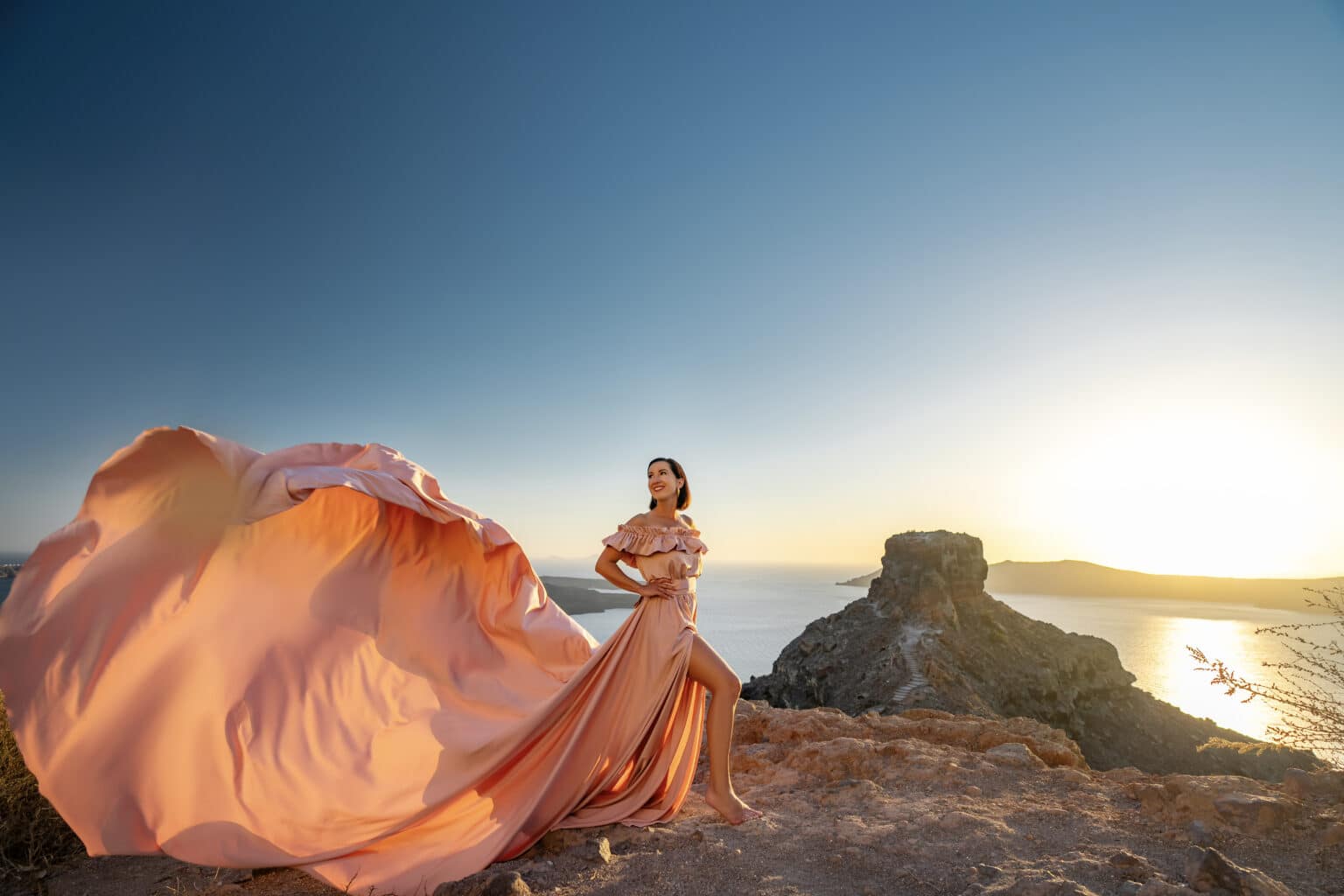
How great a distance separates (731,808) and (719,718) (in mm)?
475

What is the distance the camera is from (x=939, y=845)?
334cm

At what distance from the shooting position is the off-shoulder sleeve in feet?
12.5

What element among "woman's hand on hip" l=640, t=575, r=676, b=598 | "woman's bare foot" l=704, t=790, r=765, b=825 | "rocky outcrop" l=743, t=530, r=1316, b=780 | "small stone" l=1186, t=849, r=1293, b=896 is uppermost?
"woman's hand on hip" l=640, t=575, r=676, b=598

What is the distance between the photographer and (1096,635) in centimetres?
2406

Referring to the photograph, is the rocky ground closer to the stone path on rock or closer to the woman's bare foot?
the woman's bare foot

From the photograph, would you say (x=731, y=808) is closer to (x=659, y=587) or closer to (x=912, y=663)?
(x=659, y=587)

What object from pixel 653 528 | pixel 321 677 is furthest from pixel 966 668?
pixel 321 677

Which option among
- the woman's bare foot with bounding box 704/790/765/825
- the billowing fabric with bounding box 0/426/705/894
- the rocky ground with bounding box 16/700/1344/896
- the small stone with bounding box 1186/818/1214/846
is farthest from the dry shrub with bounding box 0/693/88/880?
the small stone with bounding box 1186/818/1214/846

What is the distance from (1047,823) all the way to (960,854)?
2.43ft

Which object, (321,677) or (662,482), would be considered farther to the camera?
(662,482)

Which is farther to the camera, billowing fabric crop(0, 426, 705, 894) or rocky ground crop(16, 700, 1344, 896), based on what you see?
billowing fabric crop(0, 426, 705, 894)

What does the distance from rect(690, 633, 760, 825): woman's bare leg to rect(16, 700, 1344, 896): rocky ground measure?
0.35 feet

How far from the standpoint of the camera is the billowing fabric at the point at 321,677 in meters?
3.14

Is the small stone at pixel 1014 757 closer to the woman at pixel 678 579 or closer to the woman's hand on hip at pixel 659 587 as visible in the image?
the woman at pixel 678 579
